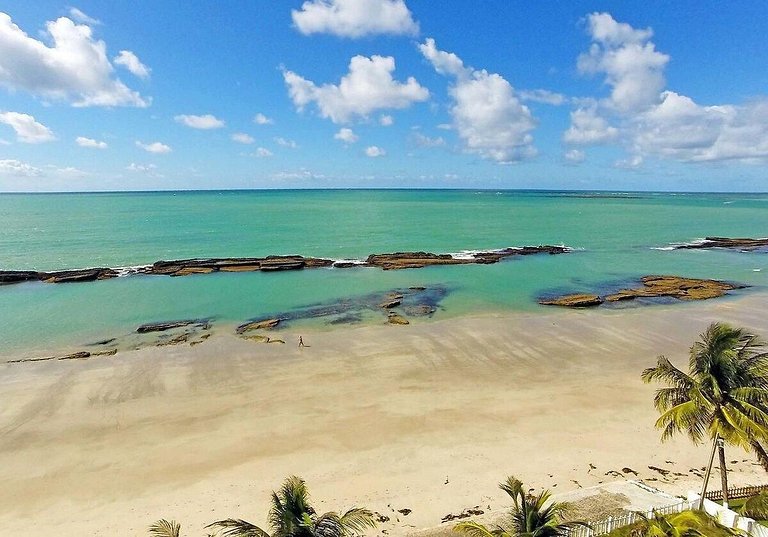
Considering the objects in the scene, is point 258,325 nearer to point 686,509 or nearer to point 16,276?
point 686,509

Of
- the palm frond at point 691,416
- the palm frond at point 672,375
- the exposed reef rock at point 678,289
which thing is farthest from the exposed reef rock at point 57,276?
the palm frond at point 691,416

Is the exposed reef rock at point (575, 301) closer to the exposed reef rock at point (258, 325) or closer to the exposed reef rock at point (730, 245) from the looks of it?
the exposed reef rock at point (258, 325)

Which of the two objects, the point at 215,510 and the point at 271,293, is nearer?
the point at 215,510

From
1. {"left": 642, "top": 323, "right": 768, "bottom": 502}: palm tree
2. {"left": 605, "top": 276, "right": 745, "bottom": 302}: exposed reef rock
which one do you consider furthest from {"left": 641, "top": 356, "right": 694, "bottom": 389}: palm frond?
{"left": 605, "top": 276, "right": 745, "bottom": 302}: exposed reef rock

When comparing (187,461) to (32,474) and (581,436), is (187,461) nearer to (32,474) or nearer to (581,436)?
(32,474)

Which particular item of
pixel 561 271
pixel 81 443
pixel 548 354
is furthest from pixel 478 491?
pixel 561 271

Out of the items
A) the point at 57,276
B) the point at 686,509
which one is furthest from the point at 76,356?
the point at 686,509
